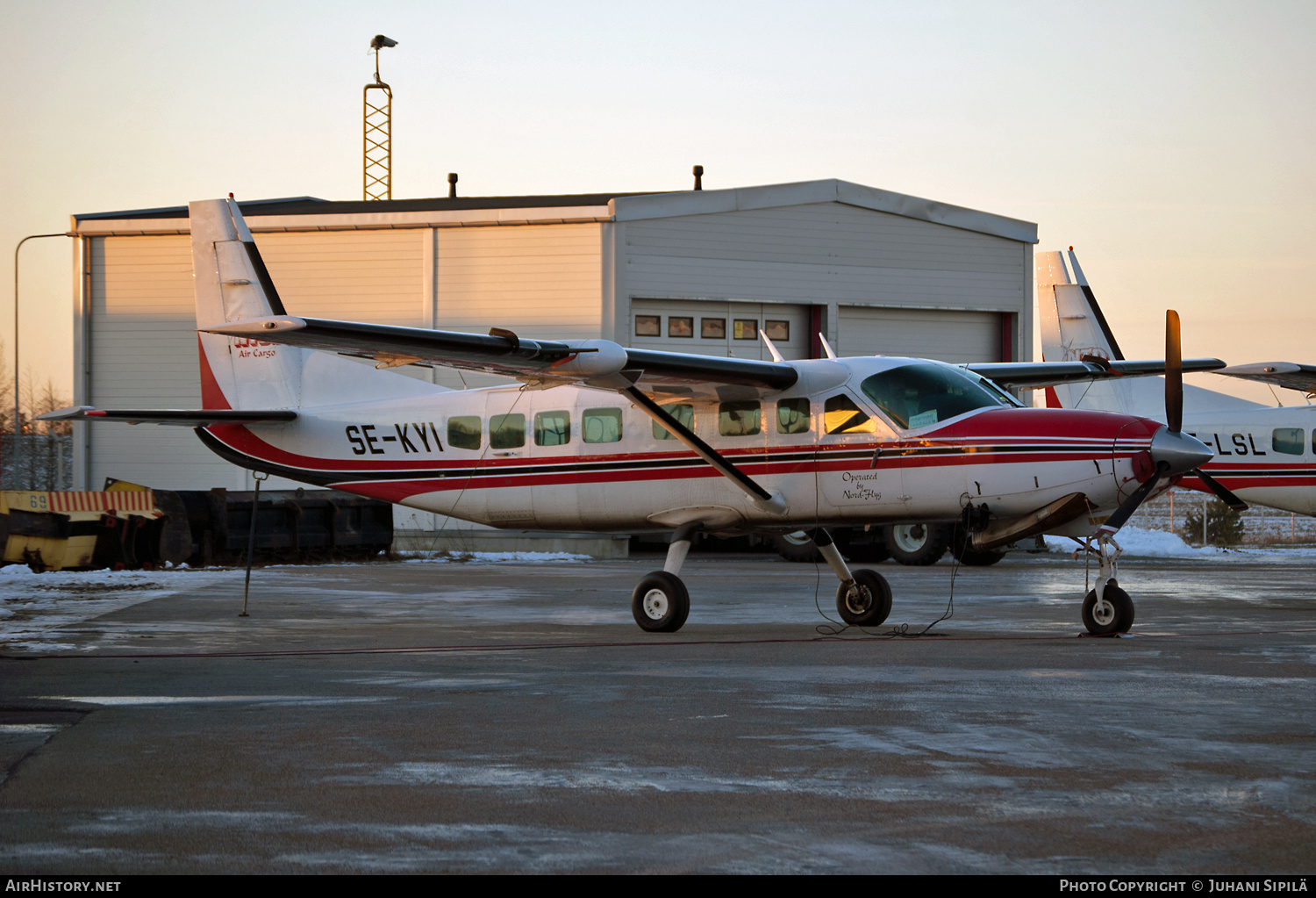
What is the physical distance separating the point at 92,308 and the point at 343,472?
20.8m

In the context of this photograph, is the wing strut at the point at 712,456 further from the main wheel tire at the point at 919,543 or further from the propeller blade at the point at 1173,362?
the main wheel tire at the point at 919,543

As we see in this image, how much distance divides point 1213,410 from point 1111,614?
12.7 meters

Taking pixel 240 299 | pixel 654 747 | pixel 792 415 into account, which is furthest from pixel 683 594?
pixel 240 299

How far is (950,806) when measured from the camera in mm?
5172

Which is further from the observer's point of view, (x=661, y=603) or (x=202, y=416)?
(x=202, y=416)

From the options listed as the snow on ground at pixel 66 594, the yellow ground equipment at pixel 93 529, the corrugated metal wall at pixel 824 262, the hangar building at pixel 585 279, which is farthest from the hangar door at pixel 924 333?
the snow on ground at pixel 66 594

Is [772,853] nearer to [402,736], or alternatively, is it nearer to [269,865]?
[269,865]

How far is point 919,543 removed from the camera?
2534cm

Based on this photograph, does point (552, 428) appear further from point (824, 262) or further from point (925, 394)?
point (824, 262)

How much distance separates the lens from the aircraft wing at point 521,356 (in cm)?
1058

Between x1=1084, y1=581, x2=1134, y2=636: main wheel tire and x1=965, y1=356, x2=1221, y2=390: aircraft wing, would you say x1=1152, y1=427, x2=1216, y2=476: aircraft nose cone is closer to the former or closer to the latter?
x1=1084, y1=581, x2=1134, y2=636: main wheel tire

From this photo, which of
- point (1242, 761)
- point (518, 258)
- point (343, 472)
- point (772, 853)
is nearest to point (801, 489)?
point (343, 472)

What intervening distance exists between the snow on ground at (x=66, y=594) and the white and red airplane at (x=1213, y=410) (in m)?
13.8

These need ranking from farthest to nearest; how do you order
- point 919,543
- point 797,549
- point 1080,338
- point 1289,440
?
point 797,549 → point 919,543 → point 1080,338 → point 1289,440
